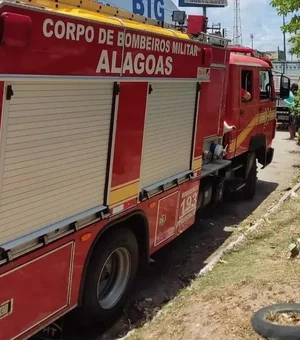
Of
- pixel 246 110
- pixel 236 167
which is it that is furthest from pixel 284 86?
pixel 236 167

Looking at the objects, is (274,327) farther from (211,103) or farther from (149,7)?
(149,7)

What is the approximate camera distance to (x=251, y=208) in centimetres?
952

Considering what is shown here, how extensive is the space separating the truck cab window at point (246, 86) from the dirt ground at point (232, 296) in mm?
2753

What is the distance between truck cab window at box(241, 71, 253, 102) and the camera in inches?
338

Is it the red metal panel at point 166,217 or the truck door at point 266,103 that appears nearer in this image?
the red metal panel at point 166,217

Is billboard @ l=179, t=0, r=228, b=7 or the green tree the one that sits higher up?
billboard @ l=179, t=0, r=228, b=7

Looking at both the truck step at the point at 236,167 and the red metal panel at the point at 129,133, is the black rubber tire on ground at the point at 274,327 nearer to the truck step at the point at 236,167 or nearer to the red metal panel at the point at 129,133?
the red metal panel at the point at 129,133

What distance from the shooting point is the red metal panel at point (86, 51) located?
11.3 feet

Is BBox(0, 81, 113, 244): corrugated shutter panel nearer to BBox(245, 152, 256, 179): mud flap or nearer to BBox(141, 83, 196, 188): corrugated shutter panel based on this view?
BBox(141, 83, 196, 188): corrugated shutter panel

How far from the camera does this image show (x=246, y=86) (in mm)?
8789

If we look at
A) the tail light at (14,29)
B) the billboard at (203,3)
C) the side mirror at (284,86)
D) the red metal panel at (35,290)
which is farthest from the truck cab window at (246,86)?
the billboard at (203,3)

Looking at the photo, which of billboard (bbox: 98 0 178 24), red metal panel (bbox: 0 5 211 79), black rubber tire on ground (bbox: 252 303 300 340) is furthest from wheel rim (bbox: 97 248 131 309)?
billboard (bbox: 98 0 178 24)

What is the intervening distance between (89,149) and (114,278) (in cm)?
153

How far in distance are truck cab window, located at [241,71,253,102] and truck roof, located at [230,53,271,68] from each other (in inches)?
6.8
